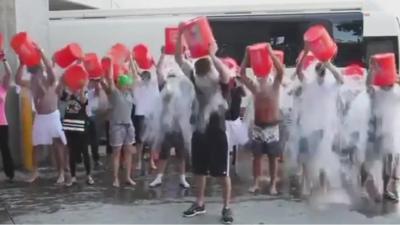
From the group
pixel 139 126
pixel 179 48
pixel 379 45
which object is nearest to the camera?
pixel 179 48

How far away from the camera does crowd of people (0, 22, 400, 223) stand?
300 inches

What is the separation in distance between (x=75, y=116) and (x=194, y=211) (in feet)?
7.83

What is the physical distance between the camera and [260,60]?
28.7 feet

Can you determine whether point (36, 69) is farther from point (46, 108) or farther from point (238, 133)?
point (238, 133)

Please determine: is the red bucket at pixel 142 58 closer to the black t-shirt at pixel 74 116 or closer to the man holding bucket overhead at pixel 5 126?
the black t-shirt at pixel 74 116

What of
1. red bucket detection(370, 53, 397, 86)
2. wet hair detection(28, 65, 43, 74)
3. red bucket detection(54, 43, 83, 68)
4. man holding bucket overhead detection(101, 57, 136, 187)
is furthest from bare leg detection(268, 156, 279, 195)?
wet hair detection(28, 65, 43, 74)

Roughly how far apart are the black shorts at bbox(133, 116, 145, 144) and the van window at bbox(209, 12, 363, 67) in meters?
5.30

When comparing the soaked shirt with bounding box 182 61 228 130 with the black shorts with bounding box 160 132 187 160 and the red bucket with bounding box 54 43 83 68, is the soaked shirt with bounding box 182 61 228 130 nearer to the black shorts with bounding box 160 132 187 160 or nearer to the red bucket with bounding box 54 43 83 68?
the black shorts with bounding box 160 132 187 160

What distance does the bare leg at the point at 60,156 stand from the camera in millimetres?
9725

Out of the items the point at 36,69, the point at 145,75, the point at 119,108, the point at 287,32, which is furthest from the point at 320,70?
the point at 287,32

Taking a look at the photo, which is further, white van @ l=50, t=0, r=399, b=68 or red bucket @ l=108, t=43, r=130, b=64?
white van @ l=50, t=0, r=399, b=68

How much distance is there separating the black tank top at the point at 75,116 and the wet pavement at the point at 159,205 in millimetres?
825

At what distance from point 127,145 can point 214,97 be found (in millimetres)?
2463

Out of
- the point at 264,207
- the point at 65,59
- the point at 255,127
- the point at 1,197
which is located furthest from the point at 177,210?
the point at 65,59
